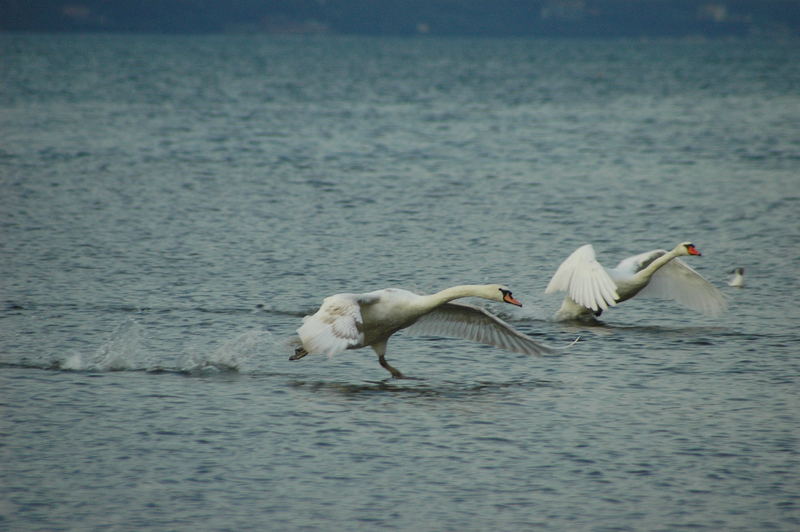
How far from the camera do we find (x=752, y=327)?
15211 mm

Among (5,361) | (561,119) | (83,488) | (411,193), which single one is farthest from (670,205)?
(561,119)

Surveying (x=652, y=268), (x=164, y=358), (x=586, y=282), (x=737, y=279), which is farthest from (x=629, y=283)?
(x=164, y=358)

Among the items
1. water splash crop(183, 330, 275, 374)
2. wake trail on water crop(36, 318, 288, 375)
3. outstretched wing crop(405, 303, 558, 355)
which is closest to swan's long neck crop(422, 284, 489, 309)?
outstretched wing crop(405, 303, 558, 355)

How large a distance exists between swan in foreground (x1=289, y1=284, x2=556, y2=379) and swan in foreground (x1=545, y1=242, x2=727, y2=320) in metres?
2.02

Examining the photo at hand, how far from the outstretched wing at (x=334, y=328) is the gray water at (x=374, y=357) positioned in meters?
0.67

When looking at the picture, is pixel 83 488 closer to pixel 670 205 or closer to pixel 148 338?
pixel 148 338

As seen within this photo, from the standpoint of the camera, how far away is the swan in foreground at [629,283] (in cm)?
1479

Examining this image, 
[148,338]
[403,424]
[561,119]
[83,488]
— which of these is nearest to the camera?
[83,488]

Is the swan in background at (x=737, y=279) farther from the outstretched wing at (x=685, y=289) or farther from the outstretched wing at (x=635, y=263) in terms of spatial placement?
the outstretched wing at (x=635, y=263)

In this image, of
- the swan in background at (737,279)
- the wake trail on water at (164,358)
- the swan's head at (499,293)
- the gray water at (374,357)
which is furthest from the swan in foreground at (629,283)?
the wake trail on water at (164,358)

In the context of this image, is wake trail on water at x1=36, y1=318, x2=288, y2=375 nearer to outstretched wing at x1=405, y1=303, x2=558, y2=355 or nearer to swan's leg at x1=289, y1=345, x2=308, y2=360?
swan's leg at x1=289, y1=345, x2=308, y2=360

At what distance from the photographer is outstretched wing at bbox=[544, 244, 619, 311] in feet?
48.2

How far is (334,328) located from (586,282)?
14.9 feet

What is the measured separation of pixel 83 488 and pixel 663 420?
529 cm
